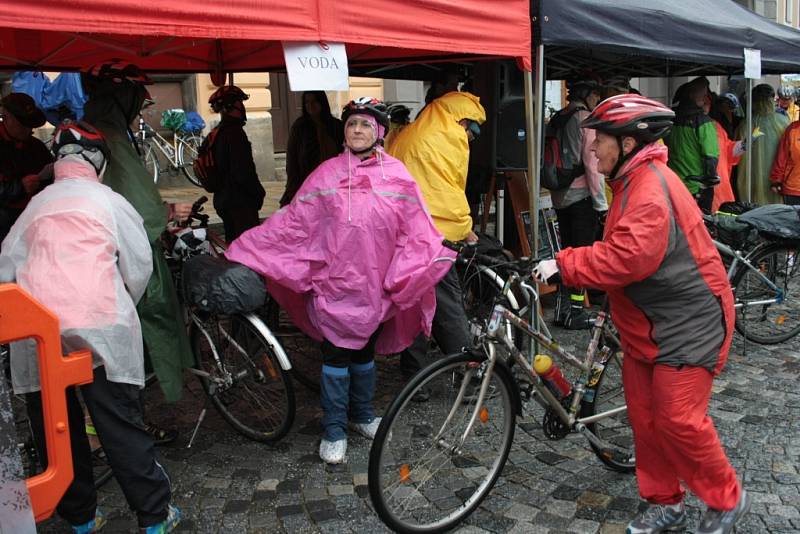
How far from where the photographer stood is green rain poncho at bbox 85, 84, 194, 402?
3.25 metres

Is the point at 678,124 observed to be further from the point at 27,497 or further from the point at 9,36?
the point at 27,497

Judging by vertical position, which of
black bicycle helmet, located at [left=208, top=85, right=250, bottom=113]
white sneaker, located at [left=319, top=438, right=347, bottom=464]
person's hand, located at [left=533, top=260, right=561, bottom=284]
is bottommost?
white sneaker, located at [left=319, top=438, right=347, bottom=464]

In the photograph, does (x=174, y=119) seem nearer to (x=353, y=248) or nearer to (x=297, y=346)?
(x=297, y=346)

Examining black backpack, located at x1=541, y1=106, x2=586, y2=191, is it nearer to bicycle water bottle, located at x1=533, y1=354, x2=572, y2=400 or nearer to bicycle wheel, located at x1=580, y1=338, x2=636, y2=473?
bicycle wheel, located at x1=580, y1=338, x2=636, y2=473

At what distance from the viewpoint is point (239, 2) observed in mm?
2926

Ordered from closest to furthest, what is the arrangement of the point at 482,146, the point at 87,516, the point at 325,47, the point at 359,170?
the point at 87,516
the point at 325,47
the point at 359,170
the point at 482,146

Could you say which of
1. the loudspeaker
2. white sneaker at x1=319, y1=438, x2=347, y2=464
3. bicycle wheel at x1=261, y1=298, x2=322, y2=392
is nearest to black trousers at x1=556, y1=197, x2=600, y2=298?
the loudspeaker

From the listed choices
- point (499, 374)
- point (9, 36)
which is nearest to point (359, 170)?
point (499, 374)

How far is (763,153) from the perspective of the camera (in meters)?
7.55

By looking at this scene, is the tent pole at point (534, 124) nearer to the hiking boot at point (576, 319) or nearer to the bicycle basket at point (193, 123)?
the hiking boot at point (576, 319)

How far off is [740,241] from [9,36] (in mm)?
4927

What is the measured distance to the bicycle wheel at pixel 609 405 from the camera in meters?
3.18

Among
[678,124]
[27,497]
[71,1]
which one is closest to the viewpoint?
[27,497]

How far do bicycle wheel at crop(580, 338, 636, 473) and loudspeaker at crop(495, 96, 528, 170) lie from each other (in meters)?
2.30
